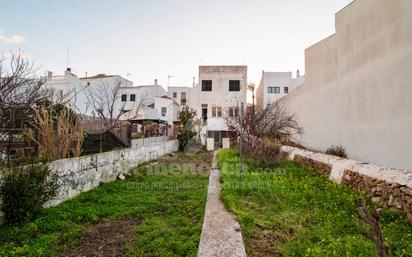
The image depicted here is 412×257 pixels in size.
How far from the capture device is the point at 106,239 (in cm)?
379

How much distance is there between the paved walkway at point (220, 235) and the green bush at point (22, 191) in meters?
3.07

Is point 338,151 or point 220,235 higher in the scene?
point 338,151

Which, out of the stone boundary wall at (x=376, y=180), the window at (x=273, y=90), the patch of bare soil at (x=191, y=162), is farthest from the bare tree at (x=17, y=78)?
the window at (x=273, y=90)

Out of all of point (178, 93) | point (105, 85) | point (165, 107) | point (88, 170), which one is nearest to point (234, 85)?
point (165, 107)

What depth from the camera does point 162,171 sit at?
10.0m

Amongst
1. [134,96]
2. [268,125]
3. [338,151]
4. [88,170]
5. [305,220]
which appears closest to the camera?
[305,220]

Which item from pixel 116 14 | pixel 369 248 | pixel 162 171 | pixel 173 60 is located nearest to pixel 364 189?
pixel 369 248

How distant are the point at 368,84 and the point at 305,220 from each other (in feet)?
21.6

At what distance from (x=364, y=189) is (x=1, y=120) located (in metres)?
8.80

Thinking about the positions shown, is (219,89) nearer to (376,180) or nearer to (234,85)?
(234,85)

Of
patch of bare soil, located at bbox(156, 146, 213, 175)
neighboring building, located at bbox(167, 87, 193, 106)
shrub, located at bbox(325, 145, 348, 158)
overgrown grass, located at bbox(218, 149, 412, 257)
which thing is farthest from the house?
overgrown grass, located at bbox(218, 149, 412, 257)

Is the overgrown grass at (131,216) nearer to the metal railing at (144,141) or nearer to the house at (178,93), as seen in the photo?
the metal railing at (144,141)

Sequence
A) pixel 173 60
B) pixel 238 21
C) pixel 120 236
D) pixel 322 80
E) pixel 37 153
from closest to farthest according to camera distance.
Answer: pixel 120 236 → pixel 37 153 → pixel 238 21 → pixel 322 80 → pixel 173 60

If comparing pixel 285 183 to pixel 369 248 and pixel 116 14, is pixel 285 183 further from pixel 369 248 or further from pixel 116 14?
pixel 116 14
